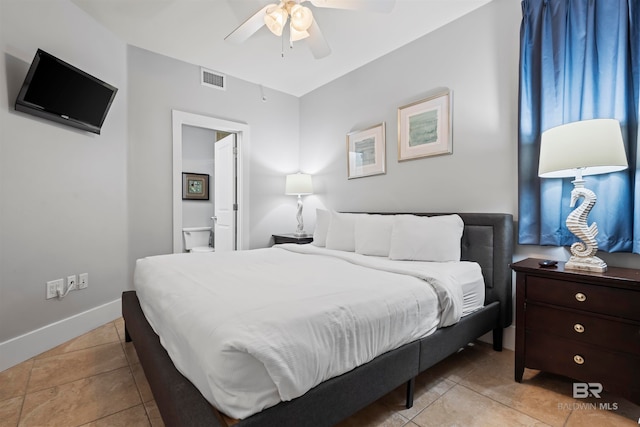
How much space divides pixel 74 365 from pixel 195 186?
358cm

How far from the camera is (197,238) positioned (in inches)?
197

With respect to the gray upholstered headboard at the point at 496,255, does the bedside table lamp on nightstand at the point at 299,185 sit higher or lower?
higher

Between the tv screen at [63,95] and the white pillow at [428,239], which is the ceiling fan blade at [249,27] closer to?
the tv screen at [63,95]

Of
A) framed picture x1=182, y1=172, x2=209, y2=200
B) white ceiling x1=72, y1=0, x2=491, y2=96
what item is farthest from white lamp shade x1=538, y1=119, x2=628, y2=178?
framed picture x1=182, y1=172, x2=209, y2=200

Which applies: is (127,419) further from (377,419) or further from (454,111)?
(454,111)

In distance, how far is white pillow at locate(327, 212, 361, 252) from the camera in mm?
2894

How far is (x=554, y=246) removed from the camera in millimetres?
2049

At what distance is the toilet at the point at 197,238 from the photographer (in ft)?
16.0

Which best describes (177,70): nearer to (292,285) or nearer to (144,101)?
(144,101)

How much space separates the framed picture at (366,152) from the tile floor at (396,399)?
201 centimetres

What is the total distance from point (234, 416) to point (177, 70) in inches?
142

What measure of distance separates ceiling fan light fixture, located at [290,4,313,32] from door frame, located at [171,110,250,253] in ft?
6.30

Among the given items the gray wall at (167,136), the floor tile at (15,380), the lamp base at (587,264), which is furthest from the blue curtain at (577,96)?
the floor tile at (15,380)

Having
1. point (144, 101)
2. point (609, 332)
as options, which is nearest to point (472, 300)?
point (609, 332)
